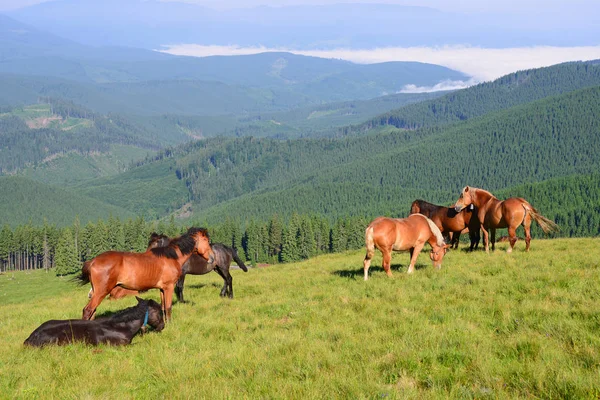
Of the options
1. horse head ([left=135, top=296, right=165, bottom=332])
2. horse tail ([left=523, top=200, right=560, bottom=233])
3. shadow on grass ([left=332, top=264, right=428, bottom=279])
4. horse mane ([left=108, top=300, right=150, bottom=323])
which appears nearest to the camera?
horse mane ([left=108, top=300, right=150, bottom=323])

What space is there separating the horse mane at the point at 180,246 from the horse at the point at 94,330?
7.25ft

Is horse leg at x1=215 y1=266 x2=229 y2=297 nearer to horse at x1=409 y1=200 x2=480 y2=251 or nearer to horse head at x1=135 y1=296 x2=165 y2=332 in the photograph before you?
horse head at x1=135 y1=296 x2=165 y2=332

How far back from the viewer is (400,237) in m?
17.7

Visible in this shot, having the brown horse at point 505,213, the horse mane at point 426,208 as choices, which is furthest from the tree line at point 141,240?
the brown horse at point 505,213

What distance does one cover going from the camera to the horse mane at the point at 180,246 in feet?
48.7

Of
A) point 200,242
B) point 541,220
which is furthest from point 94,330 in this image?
point 541,220

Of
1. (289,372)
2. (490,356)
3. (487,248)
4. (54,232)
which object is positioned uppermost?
(490,356)

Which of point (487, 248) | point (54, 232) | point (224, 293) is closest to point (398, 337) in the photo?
point (224, 293)

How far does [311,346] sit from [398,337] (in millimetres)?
2046

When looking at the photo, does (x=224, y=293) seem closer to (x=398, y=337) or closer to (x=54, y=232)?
(x=398, y=337)

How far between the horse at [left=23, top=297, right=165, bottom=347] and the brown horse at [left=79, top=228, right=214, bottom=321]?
110 centimetres

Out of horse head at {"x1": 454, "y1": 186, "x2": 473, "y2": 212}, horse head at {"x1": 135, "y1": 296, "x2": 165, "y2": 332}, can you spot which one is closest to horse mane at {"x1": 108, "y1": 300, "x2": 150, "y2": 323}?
horse head at {"x1": 135, "y1": 296, "x2": 165, "y2": 332}

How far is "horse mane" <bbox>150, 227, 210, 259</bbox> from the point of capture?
1484cm

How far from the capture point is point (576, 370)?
24.6 ft
